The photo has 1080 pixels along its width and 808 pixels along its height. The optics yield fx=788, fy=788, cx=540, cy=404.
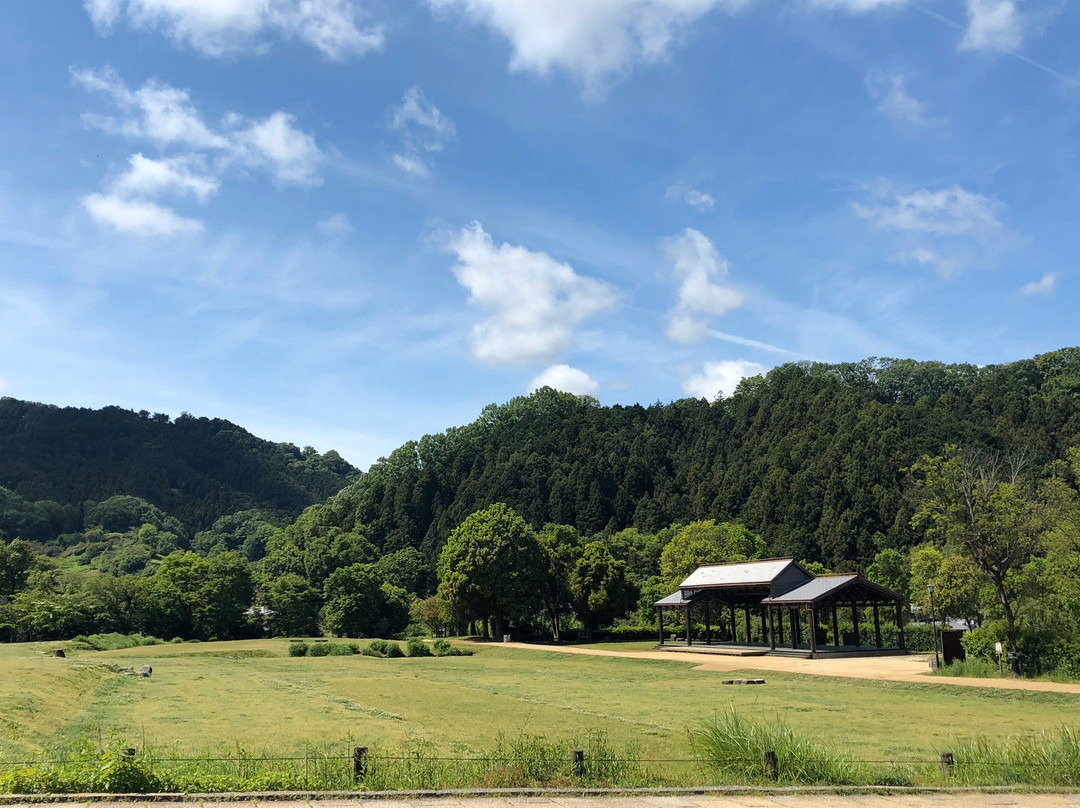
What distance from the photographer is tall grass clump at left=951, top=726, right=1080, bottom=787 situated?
1104 cm

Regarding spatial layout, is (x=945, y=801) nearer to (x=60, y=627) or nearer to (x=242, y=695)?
(x=242, y=695)

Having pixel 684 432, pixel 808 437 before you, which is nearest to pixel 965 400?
pixel 808 437

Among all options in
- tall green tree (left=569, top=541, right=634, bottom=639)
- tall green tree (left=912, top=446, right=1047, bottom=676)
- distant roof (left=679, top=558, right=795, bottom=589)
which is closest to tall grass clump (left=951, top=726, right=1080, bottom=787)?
tall green tree (left=912, top=446, right=1047, bottom=676)

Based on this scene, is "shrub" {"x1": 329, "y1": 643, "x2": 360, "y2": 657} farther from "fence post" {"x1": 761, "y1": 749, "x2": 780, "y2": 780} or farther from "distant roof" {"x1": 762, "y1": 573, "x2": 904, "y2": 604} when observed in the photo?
"fence post" {"x1": 761, "y1": 749, "x2": 780, "y2": 780}

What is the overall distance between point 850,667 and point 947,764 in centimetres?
2420

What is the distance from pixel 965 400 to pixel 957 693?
283 ft

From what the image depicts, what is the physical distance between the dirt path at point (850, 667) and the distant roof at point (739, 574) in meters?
4.10

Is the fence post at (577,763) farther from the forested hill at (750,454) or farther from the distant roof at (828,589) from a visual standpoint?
the forested hill at (750,454)

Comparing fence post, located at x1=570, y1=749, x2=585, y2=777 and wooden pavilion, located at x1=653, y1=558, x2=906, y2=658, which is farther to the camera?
wooden pavilion, located at x1=653, y1=558, x2=906, y2=658

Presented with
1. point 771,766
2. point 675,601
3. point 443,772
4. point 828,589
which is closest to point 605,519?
point 675,601

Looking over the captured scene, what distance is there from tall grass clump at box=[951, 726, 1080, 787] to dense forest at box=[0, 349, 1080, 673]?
17.5m

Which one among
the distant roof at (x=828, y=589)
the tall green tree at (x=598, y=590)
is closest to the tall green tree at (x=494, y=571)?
the tall green tree at (x=598, y=590)

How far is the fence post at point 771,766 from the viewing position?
35.5 ft

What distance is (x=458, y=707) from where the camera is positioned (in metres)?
21.8
